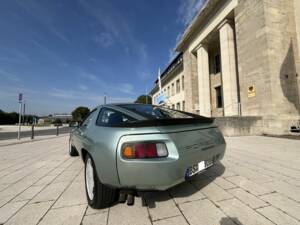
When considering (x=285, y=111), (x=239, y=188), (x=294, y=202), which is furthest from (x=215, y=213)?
(x=285, y=111)

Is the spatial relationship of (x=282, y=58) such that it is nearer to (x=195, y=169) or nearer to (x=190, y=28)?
(x=195, y=169)

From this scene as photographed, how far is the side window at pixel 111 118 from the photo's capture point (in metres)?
2.20

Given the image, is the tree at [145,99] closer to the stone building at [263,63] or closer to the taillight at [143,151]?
the stone building at [263,63]

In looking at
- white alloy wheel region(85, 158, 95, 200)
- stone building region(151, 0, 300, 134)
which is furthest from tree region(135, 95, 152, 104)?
white alloy wheel region(85, 158, 95, 200)

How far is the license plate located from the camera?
2003 millimetres

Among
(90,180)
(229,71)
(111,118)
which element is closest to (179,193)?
(90,180)

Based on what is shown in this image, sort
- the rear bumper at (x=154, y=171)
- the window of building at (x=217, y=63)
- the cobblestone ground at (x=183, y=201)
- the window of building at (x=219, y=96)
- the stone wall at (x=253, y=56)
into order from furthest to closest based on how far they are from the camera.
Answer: the window of building at (x=217, y=63)
the window of building at (x=219, y=96)
the stone wall at (x=253, y=56)
the cobblestone ground at (x=183, y=201)
the rear bumper at (x=154, y=171)

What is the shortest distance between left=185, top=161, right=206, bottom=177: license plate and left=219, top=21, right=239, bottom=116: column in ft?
37.2

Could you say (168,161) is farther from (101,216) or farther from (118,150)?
(101,216)

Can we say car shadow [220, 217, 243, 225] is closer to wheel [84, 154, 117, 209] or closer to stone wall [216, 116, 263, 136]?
wheel [84, 154, 117, 209]

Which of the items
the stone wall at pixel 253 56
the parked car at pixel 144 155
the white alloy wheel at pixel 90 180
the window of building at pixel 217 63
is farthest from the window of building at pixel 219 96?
the white alloy wheel at pixel 90 180

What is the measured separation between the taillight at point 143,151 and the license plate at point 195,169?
16.7 inches

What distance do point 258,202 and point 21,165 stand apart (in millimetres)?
5301

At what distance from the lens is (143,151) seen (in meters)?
1.77
